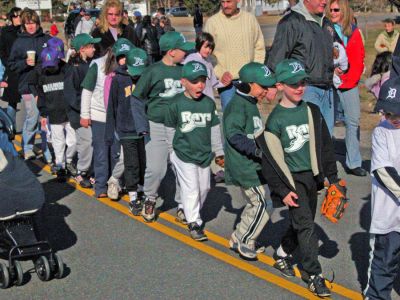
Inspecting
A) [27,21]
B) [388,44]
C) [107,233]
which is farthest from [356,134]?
[388,44]

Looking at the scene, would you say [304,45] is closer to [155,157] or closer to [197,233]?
[155,157]

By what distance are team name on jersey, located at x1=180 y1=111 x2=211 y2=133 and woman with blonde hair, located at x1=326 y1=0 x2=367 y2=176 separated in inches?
122

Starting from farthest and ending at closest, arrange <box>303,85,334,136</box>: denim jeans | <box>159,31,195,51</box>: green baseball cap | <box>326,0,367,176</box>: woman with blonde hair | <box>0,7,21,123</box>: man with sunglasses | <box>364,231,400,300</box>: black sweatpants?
<box>0,7,21,123</box>: man with sunglasses
<box>326,0,367,176</box>: woman with blonde hair
<box>303,85,334,136</box>: denim jeans
<box>159,31,195,51</box>: green baseball cap
<box>364,231,400,300</box>: black sweatpants

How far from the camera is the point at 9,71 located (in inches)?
469

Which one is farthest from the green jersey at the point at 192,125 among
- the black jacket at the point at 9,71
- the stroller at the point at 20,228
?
the black jacket at the point at 9,71

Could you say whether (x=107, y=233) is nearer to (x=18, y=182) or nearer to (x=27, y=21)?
(x=18, y=182)

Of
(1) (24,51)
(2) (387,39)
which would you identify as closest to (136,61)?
(1) (24,51)

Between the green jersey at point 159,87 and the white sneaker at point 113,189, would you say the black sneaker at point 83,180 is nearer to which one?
the white sneaker at point 113,189

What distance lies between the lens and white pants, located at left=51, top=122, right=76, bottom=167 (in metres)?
10.7

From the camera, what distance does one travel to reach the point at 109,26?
10953mm

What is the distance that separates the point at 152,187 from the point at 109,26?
3.28 m

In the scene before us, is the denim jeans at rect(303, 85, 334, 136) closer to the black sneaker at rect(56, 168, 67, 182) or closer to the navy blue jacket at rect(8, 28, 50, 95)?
the black sneaker at rect(56, 168, 67, 182)

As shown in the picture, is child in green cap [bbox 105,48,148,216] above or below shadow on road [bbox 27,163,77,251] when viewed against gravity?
above

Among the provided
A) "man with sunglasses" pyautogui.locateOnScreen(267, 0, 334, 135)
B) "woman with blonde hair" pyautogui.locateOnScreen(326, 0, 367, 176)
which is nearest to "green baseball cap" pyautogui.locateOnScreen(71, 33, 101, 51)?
"man with sunglasses" pyautogui.locateOnScreen(267, 0, 334, 135)
